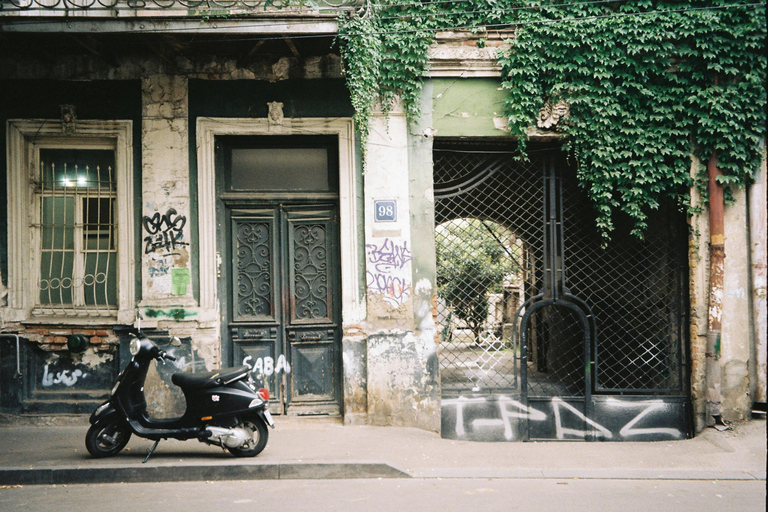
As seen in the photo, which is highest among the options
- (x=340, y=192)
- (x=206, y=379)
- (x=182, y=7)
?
(x=182, y=7)

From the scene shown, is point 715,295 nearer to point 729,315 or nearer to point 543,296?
point 729,315

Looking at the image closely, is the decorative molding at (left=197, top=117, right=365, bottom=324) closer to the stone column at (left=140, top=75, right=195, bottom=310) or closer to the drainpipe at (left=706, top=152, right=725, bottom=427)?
the stone column at (left=140, top=75, right=195, bottom=310)

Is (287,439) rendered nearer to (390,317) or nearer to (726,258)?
(390,317)

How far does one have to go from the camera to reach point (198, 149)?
7.27 meters

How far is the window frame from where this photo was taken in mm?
7266

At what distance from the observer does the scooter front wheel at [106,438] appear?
18.9 ft

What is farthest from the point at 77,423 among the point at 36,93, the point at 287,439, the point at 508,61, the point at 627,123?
the point at 627,123

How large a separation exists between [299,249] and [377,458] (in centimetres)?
291

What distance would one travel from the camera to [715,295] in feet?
23.3

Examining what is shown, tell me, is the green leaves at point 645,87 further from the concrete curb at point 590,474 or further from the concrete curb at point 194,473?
the concrete curb at point 194,473

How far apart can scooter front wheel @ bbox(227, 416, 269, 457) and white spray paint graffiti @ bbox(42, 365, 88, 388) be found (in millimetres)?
2751

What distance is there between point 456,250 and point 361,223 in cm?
133

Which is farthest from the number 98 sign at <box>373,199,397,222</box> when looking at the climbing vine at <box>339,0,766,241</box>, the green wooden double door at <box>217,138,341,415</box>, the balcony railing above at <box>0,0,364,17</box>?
the balcony railing above at <box>0,0,364,17</box>

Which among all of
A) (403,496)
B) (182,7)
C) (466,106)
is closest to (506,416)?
(403,496)
